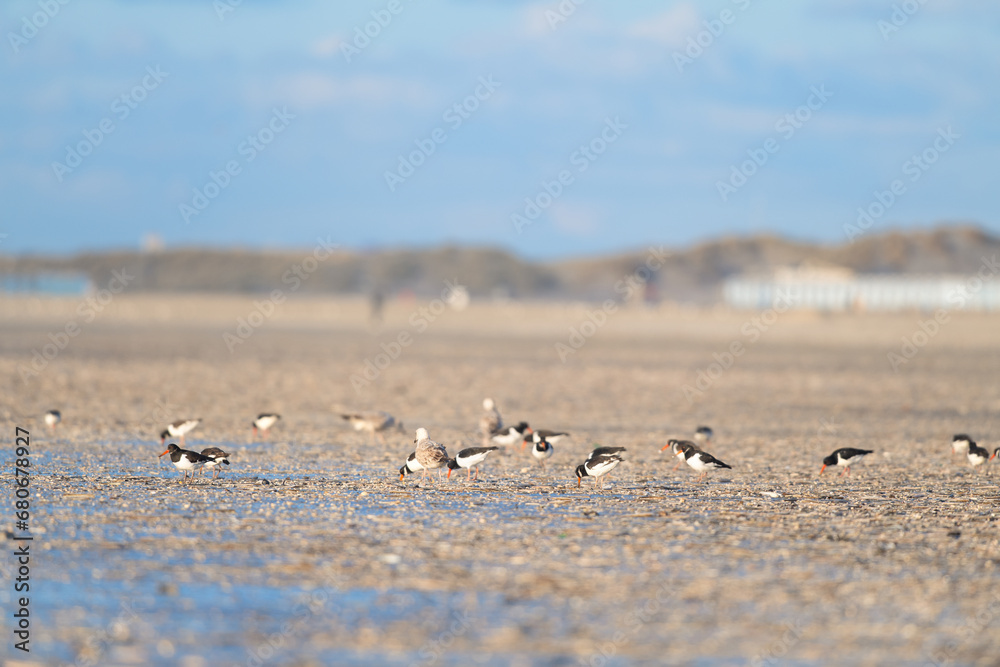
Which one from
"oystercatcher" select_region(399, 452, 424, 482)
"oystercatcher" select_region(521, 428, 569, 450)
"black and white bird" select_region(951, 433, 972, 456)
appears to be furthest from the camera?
"black and white bird" select_region(951, 433, 972, 456)

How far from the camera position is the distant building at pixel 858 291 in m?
122

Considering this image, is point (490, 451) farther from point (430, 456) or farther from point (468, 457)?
point (430, 456)

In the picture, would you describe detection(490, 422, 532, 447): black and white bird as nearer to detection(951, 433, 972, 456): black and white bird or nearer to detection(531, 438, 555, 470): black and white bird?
detection(531, 438, 555, 470): black and white bird

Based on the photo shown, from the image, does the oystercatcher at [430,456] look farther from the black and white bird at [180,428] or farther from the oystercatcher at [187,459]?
the black and white bird at [180,428]

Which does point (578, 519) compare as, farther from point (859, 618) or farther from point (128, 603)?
point (128, 603)

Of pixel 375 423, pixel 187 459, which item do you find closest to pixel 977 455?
pixel 375 423

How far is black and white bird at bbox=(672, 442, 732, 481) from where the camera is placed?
48.1 feet

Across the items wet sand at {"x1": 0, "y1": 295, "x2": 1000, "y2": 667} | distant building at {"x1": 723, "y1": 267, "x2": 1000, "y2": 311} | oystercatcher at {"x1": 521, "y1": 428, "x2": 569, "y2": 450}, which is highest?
distant building at {"x1": 723, "y1": 267, "x2": 1000, "y2": 311}

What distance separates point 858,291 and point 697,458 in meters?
130

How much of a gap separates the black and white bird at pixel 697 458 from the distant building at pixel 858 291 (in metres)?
110

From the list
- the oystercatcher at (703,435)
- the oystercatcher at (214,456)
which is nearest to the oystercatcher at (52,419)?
the oystercatcher at (214,456)

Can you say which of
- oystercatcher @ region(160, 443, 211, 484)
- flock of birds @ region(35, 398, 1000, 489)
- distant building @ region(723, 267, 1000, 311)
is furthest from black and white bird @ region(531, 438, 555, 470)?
distant building @ region(723, 267, 1000, 311)

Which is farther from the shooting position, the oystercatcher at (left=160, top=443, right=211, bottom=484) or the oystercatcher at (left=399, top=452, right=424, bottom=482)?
the oystercatcher at (left=399, top=452, right=424, bottom=482)

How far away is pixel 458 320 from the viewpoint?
79.7 metres
